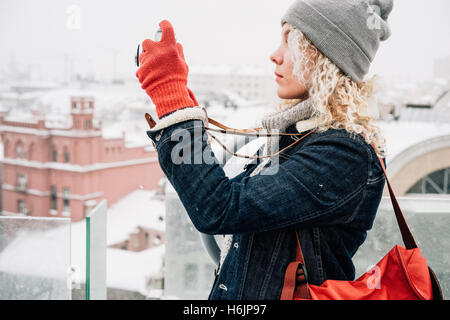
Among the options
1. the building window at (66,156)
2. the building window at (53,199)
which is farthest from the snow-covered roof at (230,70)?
the building window at (53,199)

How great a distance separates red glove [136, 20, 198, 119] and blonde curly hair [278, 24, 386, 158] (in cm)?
20

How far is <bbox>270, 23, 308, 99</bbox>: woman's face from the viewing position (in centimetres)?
77

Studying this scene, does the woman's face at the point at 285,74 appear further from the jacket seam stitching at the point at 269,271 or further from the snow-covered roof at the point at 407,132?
the snow-covered roof at the point at 407,132

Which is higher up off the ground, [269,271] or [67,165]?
[269,271]

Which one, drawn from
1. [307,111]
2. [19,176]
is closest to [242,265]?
[307,111]

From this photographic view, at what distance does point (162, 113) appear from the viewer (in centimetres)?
69

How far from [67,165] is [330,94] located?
27.5 metres

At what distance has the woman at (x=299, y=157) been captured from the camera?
67 centimetres

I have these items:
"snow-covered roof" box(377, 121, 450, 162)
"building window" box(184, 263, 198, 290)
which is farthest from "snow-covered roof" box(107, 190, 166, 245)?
"building window" box(184, 263, 198, 290)

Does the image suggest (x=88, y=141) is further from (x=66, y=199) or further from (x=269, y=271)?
(x=269, y=271)

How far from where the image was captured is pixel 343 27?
72 cm

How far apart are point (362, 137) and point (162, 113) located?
33 cm

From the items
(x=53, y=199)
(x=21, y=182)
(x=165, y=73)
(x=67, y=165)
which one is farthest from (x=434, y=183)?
(x=21, y=182)

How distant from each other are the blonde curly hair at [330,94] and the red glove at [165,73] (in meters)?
0.20
